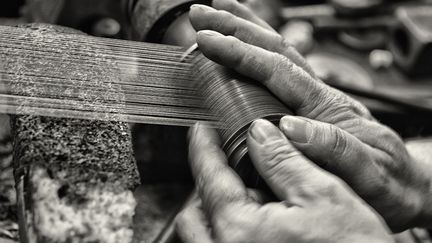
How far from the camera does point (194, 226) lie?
A: 1.03m

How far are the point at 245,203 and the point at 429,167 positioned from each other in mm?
675

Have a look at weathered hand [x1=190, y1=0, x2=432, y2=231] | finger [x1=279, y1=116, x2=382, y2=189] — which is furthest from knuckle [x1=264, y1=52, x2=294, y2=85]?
finger [x1=279, y1=116, x2=382, y2=189]

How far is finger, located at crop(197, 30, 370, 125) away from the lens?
1108 mm

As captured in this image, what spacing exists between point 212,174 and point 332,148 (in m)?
0.25

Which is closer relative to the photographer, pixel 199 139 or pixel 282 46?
pixel 199 139

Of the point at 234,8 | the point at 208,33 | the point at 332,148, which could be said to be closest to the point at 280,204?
the point at 332,148

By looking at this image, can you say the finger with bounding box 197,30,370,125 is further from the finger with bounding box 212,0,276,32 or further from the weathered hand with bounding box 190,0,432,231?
the finger with bounding box 212,0,276,32

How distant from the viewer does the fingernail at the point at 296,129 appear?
998 millimetres

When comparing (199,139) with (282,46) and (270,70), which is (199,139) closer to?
(270,70)

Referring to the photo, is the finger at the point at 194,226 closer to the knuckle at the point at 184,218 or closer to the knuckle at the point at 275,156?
the knuckle at the point at 184,218

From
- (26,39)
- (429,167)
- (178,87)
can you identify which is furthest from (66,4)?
(429,167)

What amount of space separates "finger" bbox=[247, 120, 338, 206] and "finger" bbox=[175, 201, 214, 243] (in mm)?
156

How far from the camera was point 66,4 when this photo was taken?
5.24ft

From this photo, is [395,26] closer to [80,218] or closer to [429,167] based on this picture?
[429,167]
